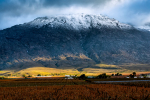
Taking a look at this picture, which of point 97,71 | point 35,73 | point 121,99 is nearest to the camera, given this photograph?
point 121,99

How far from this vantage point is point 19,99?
27.0 m

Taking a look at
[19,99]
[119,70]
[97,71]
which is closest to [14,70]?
[97,71]

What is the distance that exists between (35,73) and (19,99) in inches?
6135

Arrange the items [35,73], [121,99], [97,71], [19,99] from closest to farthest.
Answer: [121,99] → [19,99] → [35,73] → [97,71]

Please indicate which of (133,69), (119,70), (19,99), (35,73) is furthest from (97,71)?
(19,99)

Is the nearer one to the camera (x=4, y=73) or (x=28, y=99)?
(x=28, y=99)

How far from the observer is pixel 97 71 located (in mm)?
198375

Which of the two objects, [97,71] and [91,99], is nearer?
[91,99]

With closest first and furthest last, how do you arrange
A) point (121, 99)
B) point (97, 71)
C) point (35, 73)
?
point (121, 99)
point (35, 73)
point (97, 71)

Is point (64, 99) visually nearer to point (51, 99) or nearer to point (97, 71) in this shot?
point (51, 99)

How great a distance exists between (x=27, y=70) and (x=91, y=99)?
172m

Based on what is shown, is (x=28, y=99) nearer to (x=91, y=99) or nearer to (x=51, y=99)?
(x=51, y=99)

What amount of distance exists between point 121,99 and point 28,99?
11.8 m

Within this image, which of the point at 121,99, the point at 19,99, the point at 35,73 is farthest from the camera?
the point at 35,73
